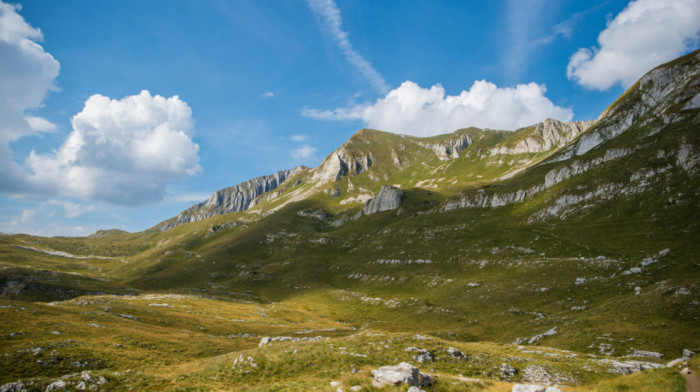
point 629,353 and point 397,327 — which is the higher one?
point 629,353

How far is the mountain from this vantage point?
25.8 metres

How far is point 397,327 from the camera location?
69062 millimetres

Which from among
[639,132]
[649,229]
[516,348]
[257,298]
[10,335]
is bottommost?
[257,298]

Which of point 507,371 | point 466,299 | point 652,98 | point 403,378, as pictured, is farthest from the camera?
point 652,98

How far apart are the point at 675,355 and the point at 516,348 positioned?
15.6m

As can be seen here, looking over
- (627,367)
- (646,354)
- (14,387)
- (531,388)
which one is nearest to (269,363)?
(14,387)

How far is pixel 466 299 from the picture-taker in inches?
3206

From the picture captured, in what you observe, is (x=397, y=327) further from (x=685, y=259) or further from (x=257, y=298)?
(x=257, y=298)

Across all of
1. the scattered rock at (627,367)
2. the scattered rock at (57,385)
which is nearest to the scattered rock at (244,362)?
the scattered rock at (57,385)

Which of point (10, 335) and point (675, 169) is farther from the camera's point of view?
point (675, 169)

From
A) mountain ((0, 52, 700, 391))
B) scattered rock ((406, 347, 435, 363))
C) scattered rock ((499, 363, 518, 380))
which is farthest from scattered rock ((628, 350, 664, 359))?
scattered rock ((406, 347, 435, 363))

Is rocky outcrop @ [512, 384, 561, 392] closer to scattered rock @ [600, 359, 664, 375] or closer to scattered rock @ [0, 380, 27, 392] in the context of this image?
scattered rock @ [600, 359, 664, 375]

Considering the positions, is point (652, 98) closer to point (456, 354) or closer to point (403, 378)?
point (456, 354)

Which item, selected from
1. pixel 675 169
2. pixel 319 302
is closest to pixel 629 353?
pixel 319 302
